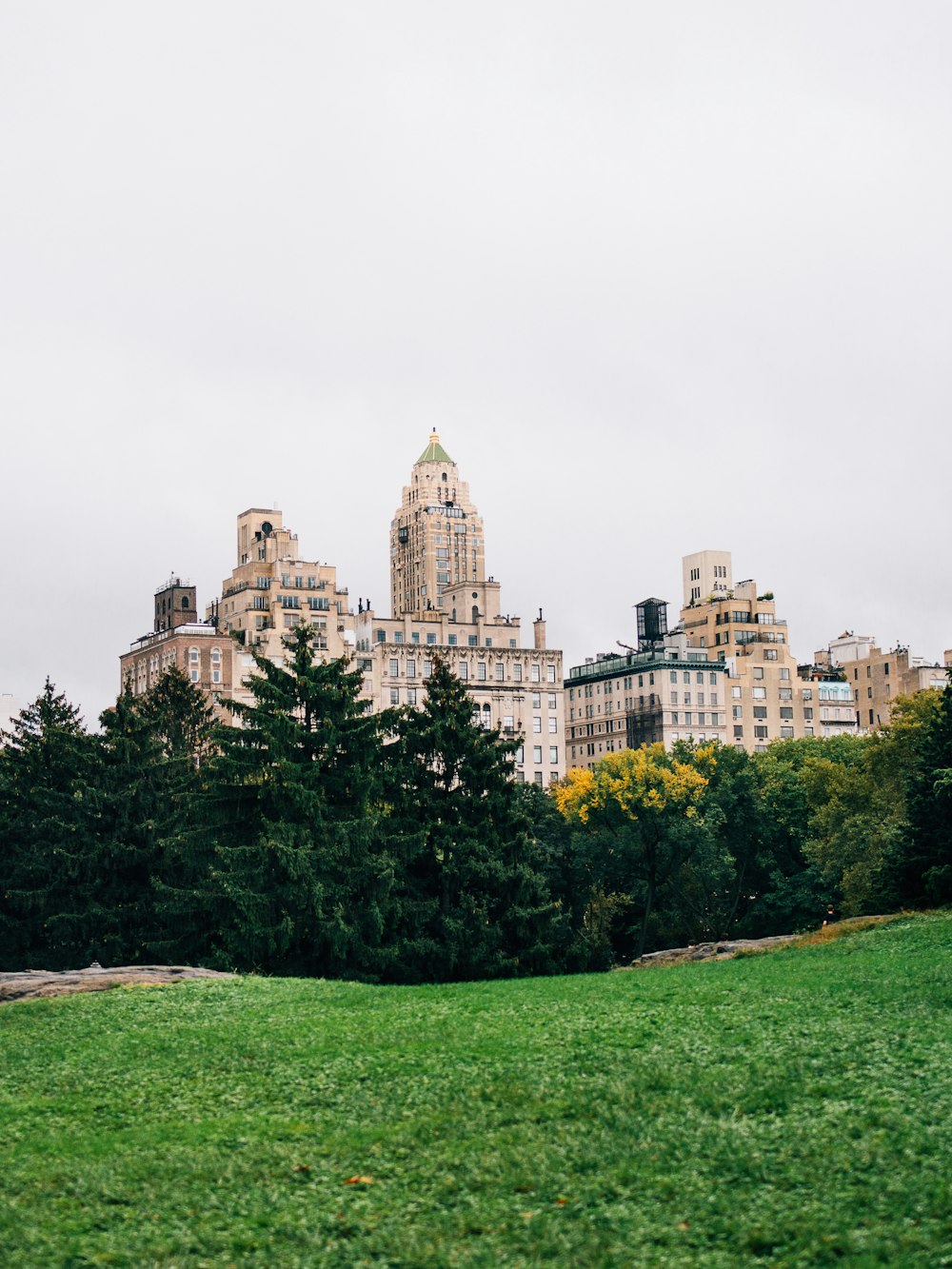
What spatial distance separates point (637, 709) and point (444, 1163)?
171 meters

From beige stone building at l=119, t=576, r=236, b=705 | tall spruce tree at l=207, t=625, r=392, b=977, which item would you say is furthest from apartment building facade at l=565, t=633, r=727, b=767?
tall spruce tree at l=207, t=625, r=392, b=977

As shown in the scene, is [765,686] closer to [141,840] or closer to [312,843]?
[141,840]

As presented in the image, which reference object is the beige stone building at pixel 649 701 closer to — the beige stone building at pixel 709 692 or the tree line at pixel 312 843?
the beige stone building at pixel 709 692

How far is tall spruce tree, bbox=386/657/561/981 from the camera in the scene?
53.3 metres

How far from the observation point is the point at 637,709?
610 feet

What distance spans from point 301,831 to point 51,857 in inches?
563

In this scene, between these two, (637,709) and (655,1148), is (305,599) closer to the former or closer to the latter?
(637,709)

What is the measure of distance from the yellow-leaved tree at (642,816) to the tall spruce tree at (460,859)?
3181 centimetres

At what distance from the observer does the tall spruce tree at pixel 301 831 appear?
4838 centimetres

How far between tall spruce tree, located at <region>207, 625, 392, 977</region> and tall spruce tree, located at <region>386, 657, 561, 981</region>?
1.95 metres

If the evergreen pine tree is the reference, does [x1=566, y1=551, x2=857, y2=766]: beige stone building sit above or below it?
above

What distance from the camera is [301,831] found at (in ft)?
163

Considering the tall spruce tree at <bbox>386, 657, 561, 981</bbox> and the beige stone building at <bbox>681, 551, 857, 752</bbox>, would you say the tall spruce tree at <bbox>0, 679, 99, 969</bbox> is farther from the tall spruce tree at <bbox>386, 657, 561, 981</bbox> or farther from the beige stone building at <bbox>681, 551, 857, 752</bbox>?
the beige stone building at <bbox>681, 551, 857, 752</bbox>

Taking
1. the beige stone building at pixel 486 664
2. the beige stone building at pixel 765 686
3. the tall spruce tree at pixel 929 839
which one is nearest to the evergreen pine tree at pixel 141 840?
the tall spruce tree at pixel 929 839
